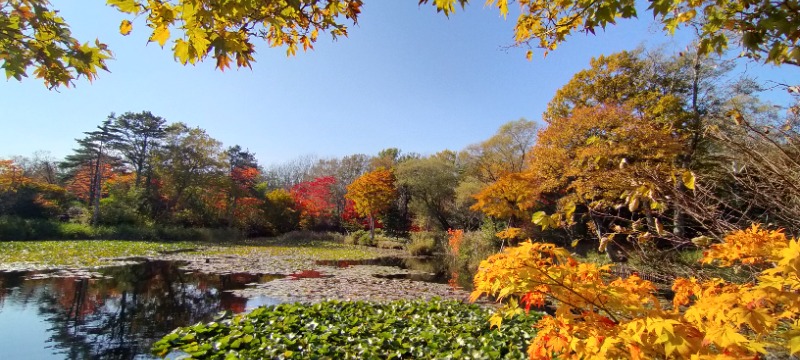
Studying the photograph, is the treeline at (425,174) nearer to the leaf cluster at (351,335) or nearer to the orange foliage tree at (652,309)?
the leaf cluster at (351,335)

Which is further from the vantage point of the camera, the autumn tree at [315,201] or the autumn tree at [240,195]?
the autumn tree at [315,201]

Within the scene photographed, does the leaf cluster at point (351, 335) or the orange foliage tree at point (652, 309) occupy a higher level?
the orange foliage tree at point (652, 309)

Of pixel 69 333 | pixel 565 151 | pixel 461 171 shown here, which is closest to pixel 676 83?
pixel 565 151

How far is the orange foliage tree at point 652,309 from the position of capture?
4.08 feet

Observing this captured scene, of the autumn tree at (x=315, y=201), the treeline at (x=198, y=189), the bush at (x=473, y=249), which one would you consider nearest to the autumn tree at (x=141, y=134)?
the treeline at (x=198, y=189)

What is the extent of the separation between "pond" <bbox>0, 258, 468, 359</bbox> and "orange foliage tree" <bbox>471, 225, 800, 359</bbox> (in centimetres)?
504

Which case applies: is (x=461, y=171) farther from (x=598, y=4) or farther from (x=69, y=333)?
(x=598, y=4)

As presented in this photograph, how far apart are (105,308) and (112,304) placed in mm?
318

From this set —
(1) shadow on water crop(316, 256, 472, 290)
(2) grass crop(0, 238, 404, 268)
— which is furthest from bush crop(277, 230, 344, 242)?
(1) shadow on water crop(316, 256, 472, 290)

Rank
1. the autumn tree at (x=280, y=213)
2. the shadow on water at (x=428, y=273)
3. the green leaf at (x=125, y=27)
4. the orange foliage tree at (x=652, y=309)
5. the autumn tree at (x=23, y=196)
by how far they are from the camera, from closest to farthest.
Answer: the orange foliage tree at (x=652, y=309) → the green leaf at (x=125, y=27) → the shadow on water at (x=428, y=273) → the autumn tree at (x=23, y=196) → the autumn tree at (x=280, y=213)

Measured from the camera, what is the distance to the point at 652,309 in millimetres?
1799

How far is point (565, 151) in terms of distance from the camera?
14109 millimetres

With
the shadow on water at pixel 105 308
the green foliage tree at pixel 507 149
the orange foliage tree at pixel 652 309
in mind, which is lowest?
the shadow on water at pixel 105 308

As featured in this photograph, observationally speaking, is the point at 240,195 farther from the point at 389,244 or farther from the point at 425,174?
the point at 425,174
